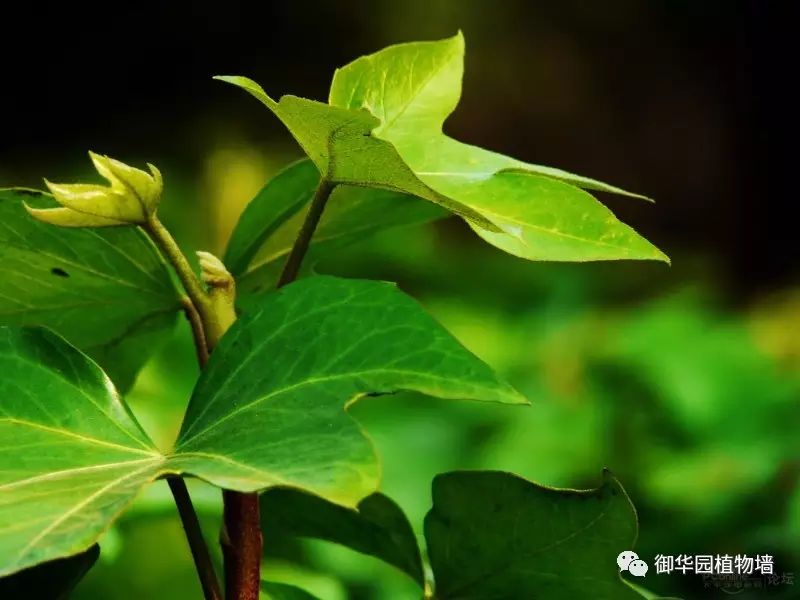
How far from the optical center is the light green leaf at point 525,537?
334mm

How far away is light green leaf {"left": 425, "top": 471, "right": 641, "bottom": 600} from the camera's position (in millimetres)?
334

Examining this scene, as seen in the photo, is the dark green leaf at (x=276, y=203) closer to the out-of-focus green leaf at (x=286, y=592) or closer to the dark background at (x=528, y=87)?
the out-of-focus green leaf at (x=286, y=592)

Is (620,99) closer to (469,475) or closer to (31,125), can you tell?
(31,125)

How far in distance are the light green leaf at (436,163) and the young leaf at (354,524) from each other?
0.13 metres

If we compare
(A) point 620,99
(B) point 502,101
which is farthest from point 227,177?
(A) point 620,99

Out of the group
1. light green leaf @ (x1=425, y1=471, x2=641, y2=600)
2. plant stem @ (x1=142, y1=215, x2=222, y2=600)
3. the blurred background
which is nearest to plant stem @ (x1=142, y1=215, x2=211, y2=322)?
plant stem @ (x1=142, y1=215, x2=222, y2=600)

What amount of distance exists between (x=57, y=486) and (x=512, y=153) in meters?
2.57

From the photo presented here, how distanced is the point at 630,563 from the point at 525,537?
0.06m

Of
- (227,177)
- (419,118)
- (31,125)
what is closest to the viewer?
(419,118)

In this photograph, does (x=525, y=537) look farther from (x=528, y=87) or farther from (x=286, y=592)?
(x=528, y=87)

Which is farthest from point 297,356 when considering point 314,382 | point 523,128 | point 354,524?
point 523,128

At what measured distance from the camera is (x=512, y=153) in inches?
109

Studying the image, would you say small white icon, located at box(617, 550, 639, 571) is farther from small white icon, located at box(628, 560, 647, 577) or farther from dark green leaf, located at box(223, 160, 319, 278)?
dark green leaf, located at box(223, 160, 319, 278)

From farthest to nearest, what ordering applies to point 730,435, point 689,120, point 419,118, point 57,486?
point 689,120
point 730,435
point 419,118
point 57,486
